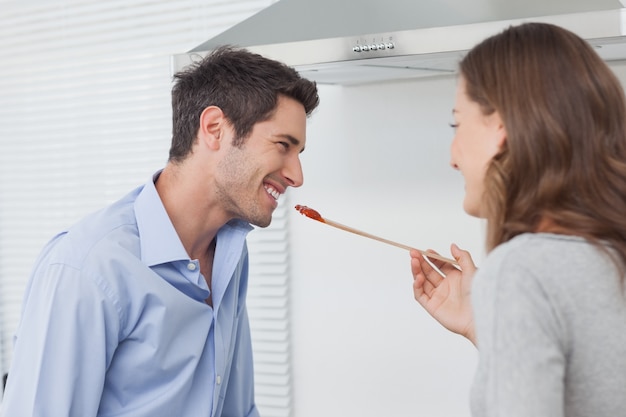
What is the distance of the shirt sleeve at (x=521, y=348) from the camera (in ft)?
2.46

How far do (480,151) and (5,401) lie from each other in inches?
35.1

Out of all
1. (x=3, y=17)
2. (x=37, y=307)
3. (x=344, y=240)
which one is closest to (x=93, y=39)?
(x=3, y=17)

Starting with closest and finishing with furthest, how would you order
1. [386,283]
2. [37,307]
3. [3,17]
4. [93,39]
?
[37,307], [386,283], [93,39], [3,17]

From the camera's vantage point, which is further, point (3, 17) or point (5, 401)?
point (3, 17)

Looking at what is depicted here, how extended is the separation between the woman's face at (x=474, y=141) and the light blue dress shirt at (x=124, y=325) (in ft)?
2.20

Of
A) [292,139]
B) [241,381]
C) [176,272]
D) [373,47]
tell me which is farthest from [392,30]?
[241,381]

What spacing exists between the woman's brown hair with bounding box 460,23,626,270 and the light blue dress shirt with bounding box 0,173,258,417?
28.3 inches

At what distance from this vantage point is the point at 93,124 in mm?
2424

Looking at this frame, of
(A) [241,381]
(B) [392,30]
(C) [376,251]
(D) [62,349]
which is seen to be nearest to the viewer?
(D) [62,349]

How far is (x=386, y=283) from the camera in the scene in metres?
2.09

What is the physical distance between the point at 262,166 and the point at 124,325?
38 centimetres

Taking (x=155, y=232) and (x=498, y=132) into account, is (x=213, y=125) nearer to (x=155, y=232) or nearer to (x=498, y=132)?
(x=155, y=232)

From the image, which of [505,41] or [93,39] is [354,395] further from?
[505,41]

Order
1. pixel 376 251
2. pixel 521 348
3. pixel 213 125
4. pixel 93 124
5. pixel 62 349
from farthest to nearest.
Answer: pixel 93 124 < pixel 376 251 < pixel 213 125 < pixel 62 349 < pixel 521 348
